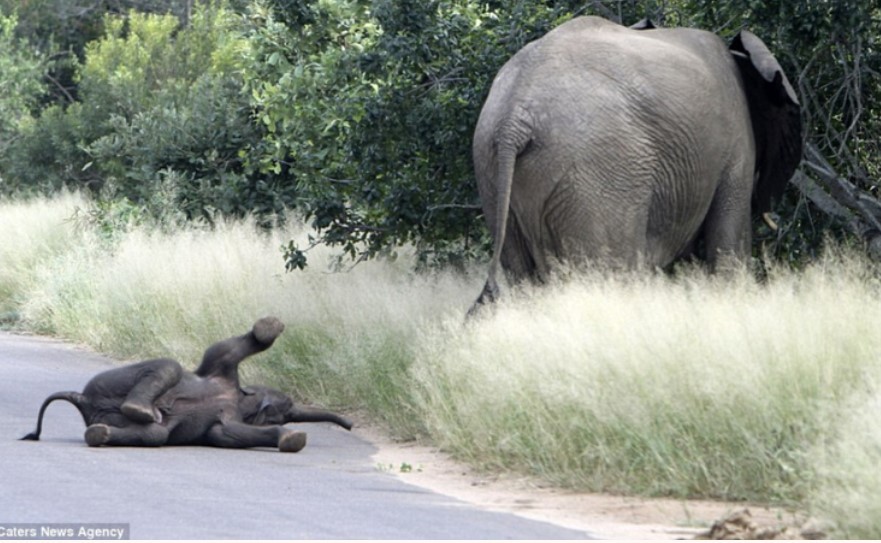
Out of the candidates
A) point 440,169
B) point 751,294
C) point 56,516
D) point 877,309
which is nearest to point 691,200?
point 751,294

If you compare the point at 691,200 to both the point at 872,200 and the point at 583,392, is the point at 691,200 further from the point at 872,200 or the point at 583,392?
the point at 583,392

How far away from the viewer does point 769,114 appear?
13.0 meters

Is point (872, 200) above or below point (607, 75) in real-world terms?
below

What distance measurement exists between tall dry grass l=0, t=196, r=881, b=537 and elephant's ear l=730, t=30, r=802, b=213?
2.87 feet

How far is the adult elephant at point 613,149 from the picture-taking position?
37.4 feet

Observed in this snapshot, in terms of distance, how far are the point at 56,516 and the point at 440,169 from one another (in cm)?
792

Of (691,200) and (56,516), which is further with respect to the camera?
(691,200)

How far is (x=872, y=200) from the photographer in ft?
44.3

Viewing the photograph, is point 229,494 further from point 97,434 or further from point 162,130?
point 162,130

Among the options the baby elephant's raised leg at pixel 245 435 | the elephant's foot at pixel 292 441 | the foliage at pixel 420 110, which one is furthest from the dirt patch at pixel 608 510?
the foliage at pixel 420 110

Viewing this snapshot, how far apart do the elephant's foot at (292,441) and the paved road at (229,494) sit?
56 millimetres

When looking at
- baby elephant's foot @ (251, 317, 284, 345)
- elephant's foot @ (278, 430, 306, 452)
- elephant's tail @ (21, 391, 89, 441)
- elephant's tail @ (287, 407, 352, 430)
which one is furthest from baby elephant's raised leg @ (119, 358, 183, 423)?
elephant's tail @ (287, 407, 352, 430)

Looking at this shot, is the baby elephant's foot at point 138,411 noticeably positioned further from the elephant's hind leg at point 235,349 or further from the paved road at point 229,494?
the elephant's hind leg at point 235,349

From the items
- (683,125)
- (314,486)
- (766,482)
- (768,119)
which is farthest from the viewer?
(768,119)
